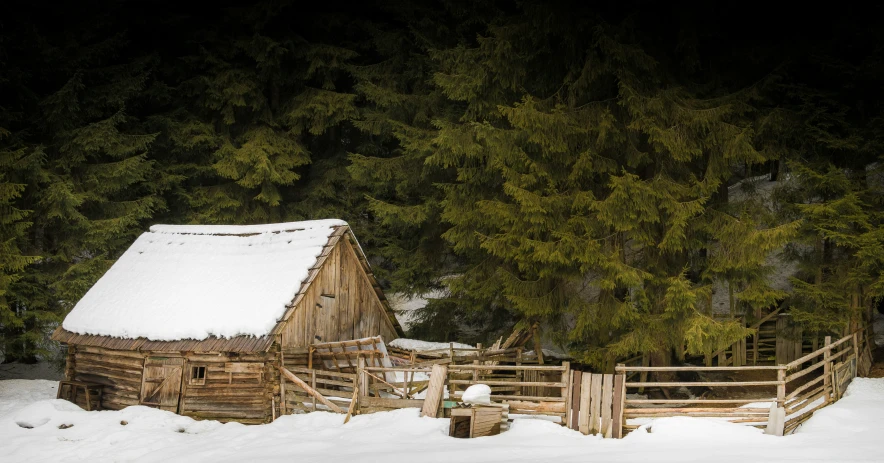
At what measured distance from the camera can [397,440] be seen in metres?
14.5

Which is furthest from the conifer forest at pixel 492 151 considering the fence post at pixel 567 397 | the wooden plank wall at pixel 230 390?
Result: the wooden plank wall at pixel 230 390

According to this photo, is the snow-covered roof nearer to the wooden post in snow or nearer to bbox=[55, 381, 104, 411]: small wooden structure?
the wooden post in snow

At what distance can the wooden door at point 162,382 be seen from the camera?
63.8ft

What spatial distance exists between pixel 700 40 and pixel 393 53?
40.7 feet

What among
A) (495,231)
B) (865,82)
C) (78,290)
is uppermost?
(865,82)

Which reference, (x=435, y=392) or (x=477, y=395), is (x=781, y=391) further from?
(x=435, y=392)

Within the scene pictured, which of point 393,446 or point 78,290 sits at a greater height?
point 78,290

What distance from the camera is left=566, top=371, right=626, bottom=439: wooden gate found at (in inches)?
566

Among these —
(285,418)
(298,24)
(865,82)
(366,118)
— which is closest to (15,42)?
(298,24)

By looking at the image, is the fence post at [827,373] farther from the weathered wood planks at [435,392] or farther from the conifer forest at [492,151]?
the weathered wood planks at [435,392]

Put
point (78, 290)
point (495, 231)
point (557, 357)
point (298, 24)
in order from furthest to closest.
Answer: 1. point (298, 24)
2. point (78, 290)
3. point (557, 357)
4. point (495, 231)

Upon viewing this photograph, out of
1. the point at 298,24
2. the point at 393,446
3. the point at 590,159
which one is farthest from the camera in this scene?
the point at 298,24

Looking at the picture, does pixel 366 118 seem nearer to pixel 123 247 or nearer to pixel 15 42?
pixel 123 247

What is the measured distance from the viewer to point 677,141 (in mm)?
18609
